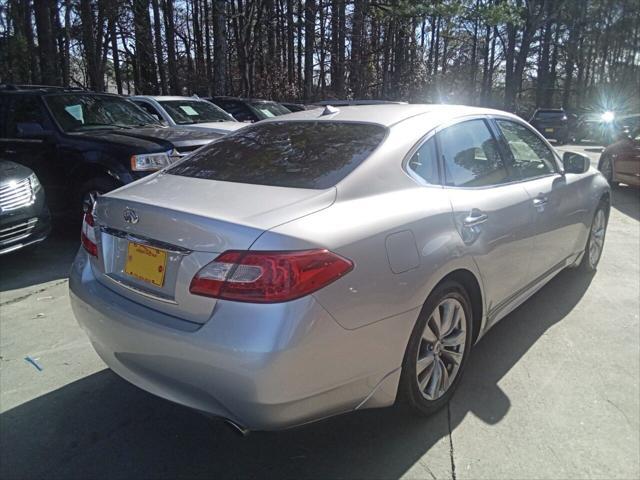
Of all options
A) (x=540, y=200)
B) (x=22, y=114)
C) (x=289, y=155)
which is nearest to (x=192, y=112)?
(x=22, y=114)

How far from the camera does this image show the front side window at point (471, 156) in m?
2.98

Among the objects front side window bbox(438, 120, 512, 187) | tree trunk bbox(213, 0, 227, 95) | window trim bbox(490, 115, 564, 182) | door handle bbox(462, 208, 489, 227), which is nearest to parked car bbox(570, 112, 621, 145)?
tree trunk bbox(213, 0, 227, 95)

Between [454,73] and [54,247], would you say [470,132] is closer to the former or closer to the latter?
[54,247]

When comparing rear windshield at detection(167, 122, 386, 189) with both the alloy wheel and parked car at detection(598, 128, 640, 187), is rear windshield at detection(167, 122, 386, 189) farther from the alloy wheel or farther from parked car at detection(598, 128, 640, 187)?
parked car at detection(598, 128, 640, 187)

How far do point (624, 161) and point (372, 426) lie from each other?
9.13 m

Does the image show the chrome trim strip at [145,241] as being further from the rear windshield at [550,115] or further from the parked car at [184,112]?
the rear windshield at [550,115]

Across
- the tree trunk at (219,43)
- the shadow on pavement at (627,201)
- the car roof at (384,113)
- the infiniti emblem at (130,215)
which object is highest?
the tree trunk at (219,43)

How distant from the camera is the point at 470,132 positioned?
3.28 metres

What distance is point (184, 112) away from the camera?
9273mm

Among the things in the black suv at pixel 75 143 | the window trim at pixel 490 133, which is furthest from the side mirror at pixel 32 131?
the window trim at pixel 490 133

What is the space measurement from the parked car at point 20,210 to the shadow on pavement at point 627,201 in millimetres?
7884

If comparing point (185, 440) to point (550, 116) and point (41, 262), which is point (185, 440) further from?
point (550, 116)

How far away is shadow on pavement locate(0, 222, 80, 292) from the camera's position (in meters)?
4.90

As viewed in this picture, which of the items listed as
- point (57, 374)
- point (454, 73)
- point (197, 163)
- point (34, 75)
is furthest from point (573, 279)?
point (454, 73)
